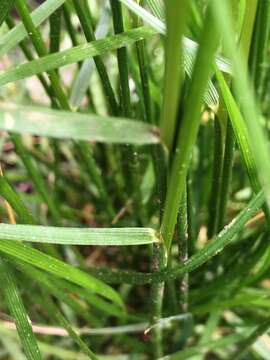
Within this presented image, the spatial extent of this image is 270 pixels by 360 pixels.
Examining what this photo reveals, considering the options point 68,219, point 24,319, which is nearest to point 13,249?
point 24,319

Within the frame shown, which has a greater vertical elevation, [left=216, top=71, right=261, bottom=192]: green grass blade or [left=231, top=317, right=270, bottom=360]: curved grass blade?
[left=216, top=71, right=261, bottom=192]: green grass blade

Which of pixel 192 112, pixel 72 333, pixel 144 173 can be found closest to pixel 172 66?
pixel 192 112

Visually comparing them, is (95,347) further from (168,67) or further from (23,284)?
(168,67)

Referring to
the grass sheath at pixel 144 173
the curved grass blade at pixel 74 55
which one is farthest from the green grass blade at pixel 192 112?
the curved grass blade at pixel 74 55

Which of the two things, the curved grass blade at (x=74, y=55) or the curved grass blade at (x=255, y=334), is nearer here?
the curved grass blade at (x=74, y=55)

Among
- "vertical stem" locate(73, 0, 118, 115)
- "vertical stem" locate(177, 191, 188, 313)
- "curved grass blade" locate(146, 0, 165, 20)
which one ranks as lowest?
"vertical stem" locate(177, 191, 188, 313)

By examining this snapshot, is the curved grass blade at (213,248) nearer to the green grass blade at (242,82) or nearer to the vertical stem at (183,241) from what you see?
the vertical stem at (183,241)

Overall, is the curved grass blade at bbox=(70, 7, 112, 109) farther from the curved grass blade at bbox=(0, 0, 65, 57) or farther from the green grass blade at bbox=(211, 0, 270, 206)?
the green grass blade at bbox=(211, 0, 270, 206)

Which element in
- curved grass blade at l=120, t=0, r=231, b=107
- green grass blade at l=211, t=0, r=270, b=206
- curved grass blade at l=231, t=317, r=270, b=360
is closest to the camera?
green grass blade at l=211, t=0, r=270, b=206

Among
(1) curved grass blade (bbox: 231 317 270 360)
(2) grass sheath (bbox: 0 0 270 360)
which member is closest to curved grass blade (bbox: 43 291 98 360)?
(2) grass sheath (bbox: 0 0 270 360)
